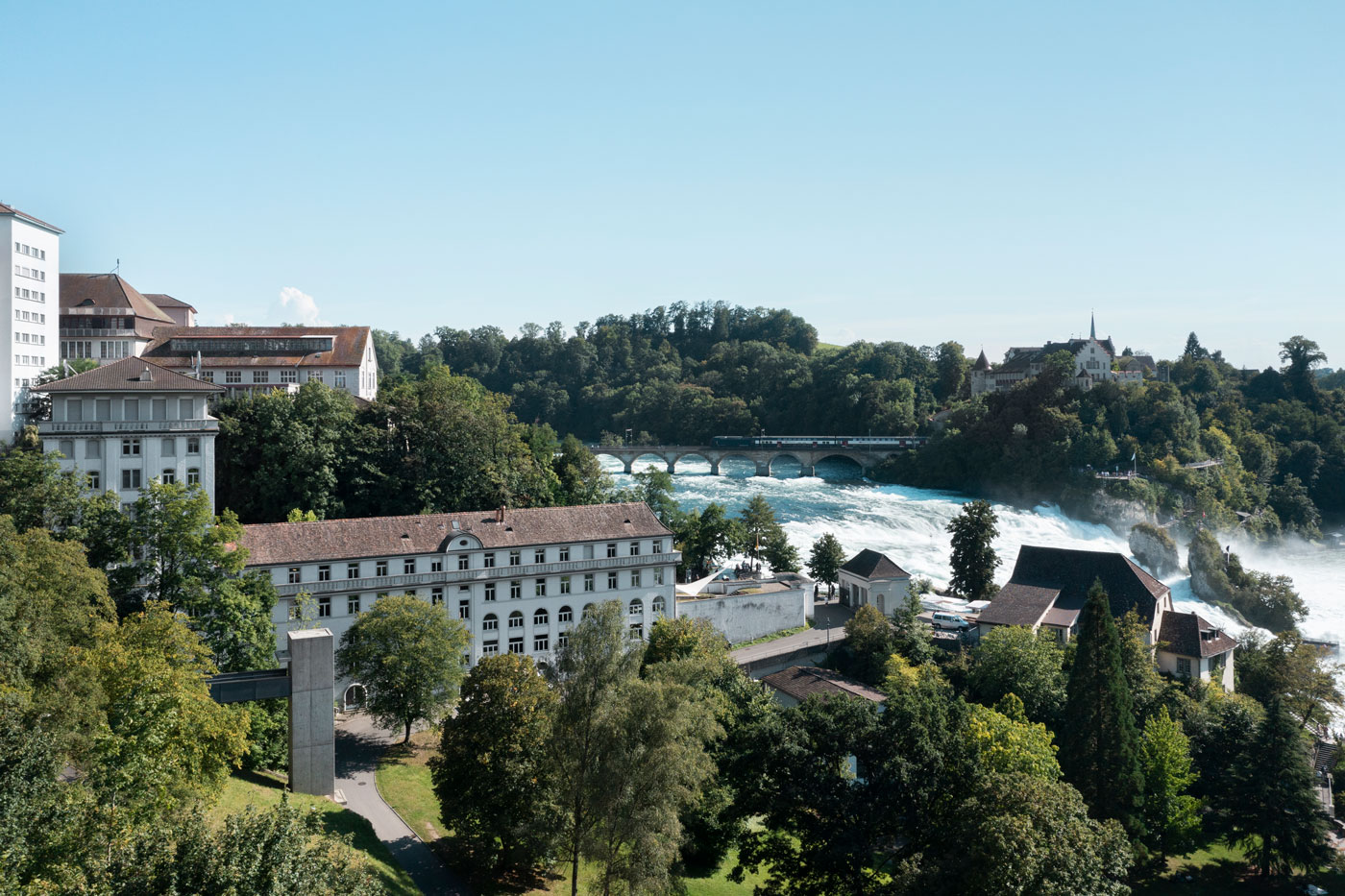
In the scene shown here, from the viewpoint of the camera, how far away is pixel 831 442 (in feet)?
446

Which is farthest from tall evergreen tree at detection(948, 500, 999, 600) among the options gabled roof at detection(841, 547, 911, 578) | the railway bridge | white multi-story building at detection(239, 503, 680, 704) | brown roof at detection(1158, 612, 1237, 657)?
the railway bridge

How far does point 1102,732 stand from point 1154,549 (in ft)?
193

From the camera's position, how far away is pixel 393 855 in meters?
31.3

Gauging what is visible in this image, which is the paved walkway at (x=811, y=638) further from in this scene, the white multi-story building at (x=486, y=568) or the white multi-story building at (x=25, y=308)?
the white multi-story building at (x=25, y=308)

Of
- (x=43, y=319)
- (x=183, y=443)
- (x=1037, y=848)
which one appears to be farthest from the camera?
(x=43, y=319)

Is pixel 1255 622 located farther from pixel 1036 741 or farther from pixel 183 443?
pixel 183 443

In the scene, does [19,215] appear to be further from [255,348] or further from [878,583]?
[878,583]

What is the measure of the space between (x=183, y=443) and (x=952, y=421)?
4070 inches

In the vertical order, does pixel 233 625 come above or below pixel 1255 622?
above

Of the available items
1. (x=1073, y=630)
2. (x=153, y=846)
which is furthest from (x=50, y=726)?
(x=1073, y=630)

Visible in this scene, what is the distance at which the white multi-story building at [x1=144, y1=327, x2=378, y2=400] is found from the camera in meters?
64.8

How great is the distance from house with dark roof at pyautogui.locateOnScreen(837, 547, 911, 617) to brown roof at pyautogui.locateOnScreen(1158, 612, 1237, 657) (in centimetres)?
1406

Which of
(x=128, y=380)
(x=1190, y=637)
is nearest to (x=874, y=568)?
(x=1190, y=637)

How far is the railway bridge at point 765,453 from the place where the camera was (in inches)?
5054
